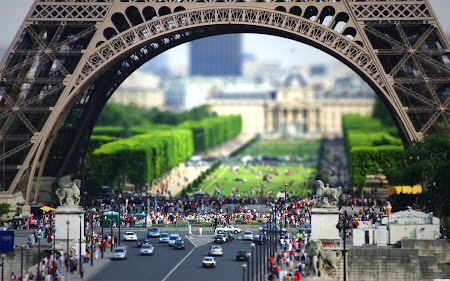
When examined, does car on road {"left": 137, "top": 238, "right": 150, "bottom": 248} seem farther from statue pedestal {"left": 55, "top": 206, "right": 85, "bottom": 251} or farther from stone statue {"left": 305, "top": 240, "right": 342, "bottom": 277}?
stone statue {"left": 305, "top": 240, "right": 342, "bottom": 277}

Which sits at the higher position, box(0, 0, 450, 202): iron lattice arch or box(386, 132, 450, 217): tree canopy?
box(0, 0, 450, 202): iron lattice arch

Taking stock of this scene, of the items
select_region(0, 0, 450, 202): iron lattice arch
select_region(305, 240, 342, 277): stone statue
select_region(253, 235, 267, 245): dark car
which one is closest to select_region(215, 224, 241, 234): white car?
select_region(253, 235, 267, 245): dark car

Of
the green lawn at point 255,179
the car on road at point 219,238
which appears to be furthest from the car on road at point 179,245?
the green lawn at point 255,179

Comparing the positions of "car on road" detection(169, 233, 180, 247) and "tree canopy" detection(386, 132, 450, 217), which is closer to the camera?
"tree canopy" detection(386, 132, 450, 217)

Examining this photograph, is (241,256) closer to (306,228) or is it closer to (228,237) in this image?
(228,237)

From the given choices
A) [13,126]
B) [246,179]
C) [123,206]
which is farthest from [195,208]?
[246,179]

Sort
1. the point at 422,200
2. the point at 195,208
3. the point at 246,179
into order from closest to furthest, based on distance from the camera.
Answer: the point at 422,200 → the point at 195,208 → the point at 246,179

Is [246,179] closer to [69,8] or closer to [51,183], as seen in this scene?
[51,183]
